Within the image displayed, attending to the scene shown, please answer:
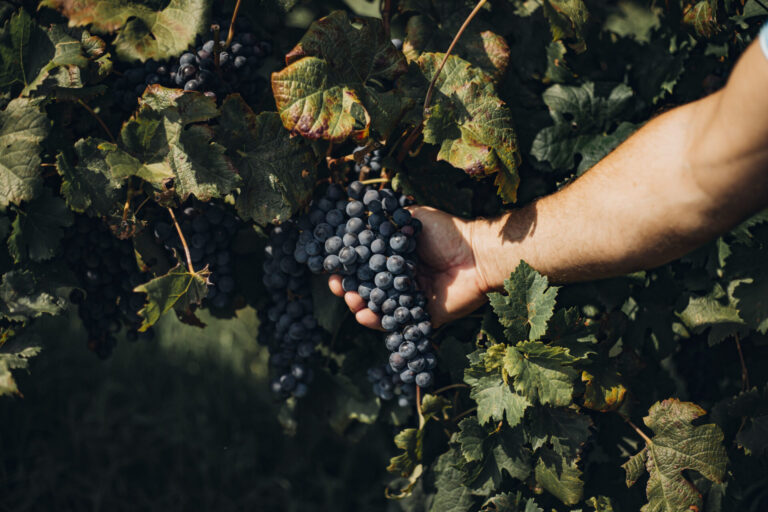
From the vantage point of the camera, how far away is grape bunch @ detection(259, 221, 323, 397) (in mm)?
1733

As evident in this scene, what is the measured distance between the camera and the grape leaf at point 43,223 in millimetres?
1541

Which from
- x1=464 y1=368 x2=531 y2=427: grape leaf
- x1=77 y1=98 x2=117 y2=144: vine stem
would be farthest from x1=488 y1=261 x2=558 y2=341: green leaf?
x1=77 y1=98 x2=117 y2=144: vine stem

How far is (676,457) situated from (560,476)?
1.16ft

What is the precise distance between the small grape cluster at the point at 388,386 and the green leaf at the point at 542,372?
395 mm

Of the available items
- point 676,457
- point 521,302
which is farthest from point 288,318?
point 676,457

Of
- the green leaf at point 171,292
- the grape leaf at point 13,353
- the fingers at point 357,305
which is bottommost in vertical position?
the grape leaf at point 13,353

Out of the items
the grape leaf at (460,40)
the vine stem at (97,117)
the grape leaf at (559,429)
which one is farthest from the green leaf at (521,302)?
the vine stem at (97,117)

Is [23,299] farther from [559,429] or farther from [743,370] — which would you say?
[743,370]

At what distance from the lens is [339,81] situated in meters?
1.51

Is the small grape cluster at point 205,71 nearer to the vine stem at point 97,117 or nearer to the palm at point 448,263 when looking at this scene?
the vine stem at point 97,117

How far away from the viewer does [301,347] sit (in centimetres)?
183

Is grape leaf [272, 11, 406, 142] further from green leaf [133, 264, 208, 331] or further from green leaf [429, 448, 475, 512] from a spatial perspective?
green leaf [429, 448, 475, 512]

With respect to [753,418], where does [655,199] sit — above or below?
above

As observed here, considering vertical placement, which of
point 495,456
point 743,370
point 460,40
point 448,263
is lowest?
point 495,456
